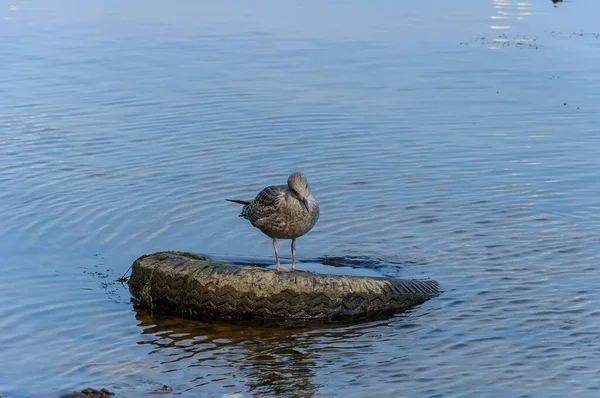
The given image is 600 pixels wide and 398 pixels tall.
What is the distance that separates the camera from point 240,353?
33.9ft

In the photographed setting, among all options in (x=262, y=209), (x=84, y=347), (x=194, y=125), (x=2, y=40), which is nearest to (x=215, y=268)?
(x=262, y=209)

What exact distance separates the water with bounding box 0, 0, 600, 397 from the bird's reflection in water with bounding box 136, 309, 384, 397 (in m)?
0.03

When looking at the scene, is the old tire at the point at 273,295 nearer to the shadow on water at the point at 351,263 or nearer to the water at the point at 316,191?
the water at the point at 316,191

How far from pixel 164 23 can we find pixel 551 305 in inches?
977

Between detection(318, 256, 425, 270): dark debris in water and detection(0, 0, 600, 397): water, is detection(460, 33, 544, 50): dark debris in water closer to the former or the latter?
detection(0, 0, 600, 397): water

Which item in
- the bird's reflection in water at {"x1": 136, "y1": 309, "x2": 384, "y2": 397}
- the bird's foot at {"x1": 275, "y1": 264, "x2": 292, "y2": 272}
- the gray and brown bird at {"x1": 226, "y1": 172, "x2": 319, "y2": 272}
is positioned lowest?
the bird's reflection in water at {"x1": 136, "y1": 309, "x2": 384, "y2": 397}

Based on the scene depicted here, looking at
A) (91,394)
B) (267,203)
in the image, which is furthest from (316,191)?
(91,394)

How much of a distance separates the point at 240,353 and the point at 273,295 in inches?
42.4

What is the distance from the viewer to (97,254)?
43.7 feet

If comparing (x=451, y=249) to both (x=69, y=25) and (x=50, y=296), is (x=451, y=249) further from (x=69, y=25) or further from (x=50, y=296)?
(x=69, y=25)

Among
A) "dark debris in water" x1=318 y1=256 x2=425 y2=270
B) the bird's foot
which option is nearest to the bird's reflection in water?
the bird's foot

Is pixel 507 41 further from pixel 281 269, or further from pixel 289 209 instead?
pixel 281 269

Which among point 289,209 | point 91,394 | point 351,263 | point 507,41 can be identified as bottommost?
point 91,394

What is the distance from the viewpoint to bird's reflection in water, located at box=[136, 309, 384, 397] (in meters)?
9.47
